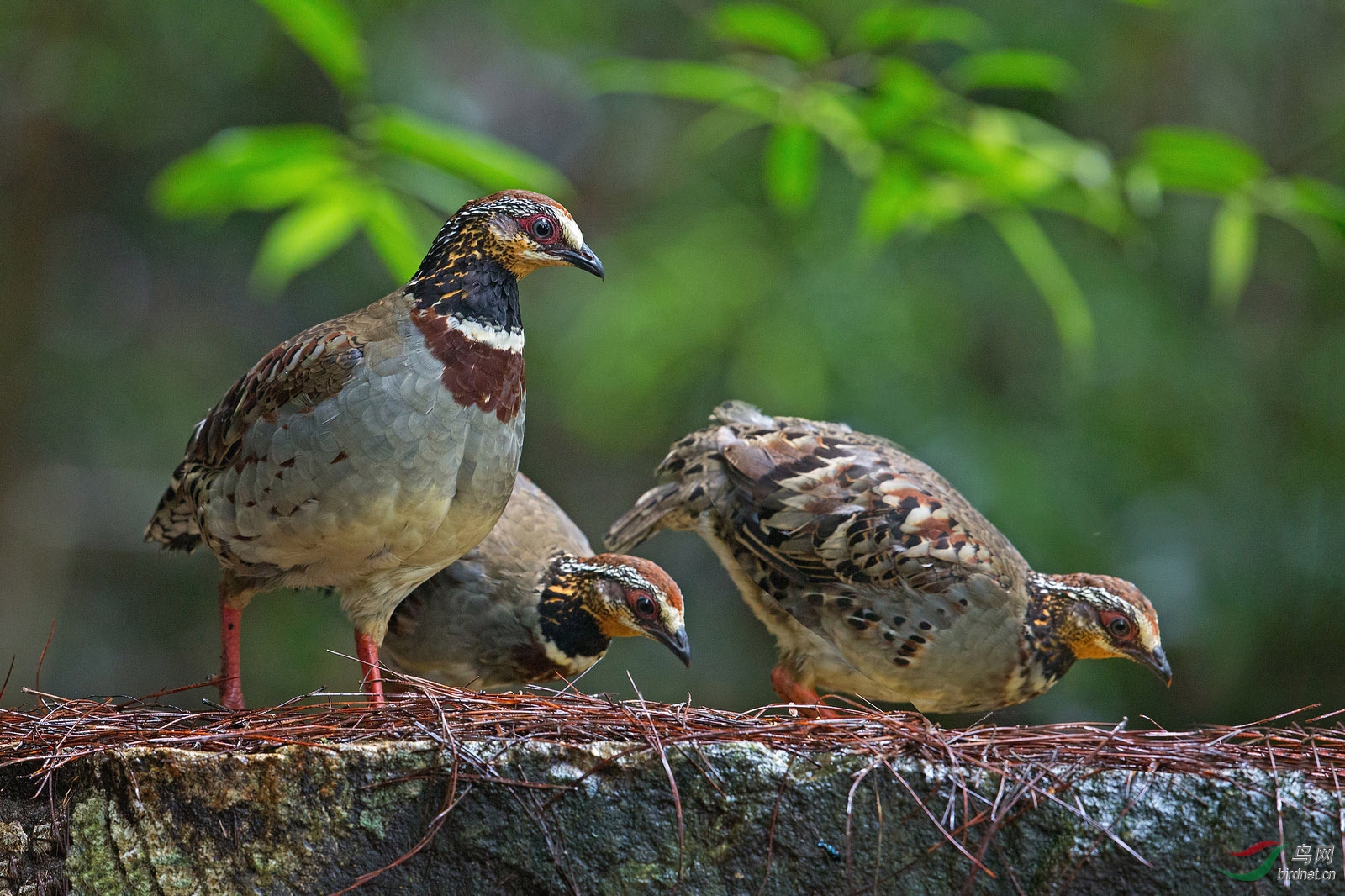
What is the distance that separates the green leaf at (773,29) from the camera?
3.98 metres

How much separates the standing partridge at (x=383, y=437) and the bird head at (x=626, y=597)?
0.73 meters

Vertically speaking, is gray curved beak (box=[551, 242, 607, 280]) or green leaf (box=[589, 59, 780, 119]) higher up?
green leaf (box=[589, 59, 780, 119])

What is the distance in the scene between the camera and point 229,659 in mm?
4141

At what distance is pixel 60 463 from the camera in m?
8.88

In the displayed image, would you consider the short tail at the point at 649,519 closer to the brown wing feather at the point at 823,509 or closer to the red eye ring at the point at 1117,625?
the brown wing feather at the point at 823,509

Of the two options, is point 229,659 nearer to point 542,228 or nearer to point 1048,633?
point 542,228

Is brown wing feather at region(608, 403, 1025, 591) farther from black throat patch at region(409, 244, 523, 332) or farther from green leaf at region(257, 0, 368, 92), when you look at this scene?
green leaf at region(257, 0, 368, 92)

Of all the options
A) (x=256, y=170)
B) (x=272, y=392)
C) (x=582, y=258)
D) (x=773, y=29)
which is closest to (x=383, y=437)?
(x=272, y=392)

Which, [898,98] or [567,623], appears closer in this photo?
[898,98]

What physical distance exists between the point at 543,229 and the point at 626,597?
140 cm

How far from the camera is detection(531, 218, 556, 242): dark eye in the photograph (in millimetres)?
3941

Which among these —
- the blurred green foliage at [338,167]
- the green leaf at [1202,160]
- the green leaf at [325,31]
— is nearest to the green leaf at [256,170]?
the blurred green foliage at [338,167]

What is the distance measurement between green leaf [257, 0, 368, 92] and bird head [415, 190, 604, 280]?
1.89ft

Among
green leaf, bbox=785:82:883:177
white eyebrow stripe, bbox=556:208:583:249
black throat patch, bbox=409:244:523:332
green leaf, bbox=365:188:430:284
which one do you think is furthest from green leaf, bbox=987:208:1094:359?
green leaf, bbox=365:188:430:284
